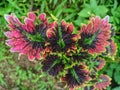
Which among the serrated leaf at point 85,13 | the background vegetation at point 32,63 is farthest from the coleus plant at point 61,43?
the background vegetation at point 32,63

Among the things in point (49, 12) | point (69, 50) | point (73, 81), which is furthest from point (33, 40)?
point (49, 12)

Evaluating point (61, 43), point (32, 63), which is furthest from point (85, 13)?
point (32, 63)

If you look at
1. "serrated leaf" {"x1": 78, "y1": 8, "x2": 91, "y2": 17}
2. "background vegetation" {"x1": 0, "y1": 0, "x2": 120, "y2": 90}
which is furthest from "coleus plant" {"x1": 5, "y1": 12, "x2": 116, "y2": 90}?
"background vegetation" {"x1": 0, "y1": 0, "x2": 120, "y2": 90}

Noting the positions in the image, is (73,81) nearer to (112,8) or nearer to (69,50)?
(69,50)

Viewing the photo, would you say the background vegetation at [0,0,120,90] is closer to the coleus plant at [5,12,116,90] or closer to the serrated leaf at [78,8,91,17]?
the serrated leaf at [78,8,91,17]

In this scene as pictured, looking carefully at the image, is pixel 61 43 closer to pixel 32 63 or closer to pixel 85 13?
pixel 85 13

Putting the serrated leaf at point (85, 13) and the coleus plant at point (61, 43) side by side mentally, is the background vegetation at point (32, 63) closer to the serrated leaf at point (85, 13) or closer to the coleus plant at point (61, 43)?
the serrated leaf at point (85, 13)
